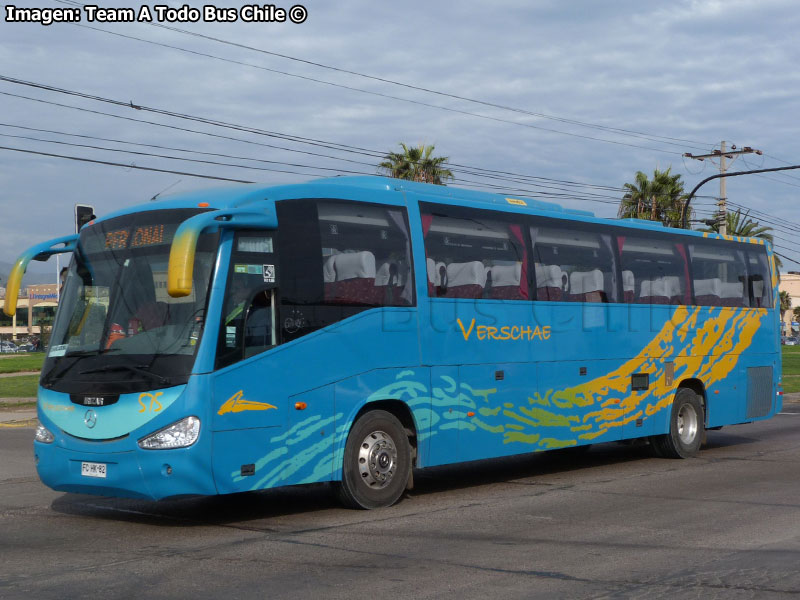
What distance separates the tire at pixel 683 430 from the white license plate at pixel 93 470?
9.16m

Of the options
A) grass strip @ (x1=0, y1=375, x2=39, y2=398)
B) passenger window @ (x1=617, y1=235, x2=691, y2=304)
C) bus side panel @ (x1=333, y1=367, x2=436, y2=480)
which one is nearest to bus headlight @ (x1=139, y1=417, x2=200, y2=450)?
bus side panel @ (x1=333, y1=367, x2=436, y2=480)

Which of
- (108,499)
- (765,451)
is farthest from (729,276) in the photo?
(108,499)

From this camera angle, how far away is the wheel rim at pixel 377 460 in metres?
10.8

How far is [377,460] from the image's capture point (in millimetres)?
10859

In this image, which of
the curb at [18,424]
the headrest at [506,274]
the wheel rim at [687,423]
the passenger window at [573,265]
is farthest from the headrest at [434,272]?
the curb at [18,424]

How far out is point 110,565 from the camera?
7887 millimetres

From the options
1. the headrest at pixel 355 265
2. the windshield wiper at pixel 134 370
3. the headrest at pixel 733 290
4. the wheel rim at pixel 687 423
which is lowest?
the wheel rim at pixel 687 423

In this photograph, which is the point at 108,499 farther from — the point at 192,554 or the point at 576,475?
the point at 576,475

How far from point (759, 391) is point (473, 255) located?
7784 millimetres

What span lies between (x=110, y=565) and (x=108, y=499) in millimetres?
4039

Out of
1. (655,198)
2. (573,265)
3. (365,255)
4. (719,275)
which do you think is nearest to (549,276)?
(573,265)

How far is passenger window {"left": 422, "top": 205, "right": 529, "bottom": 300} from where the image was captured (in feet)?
38.8

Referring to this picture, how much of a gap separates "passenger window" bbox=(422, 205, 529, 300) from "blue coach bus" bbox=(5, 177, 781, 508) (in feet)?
0.08

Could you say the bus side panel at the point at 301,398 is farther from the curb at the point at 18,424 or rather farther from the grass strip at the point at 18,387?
the grass strip at the point at 18,387
